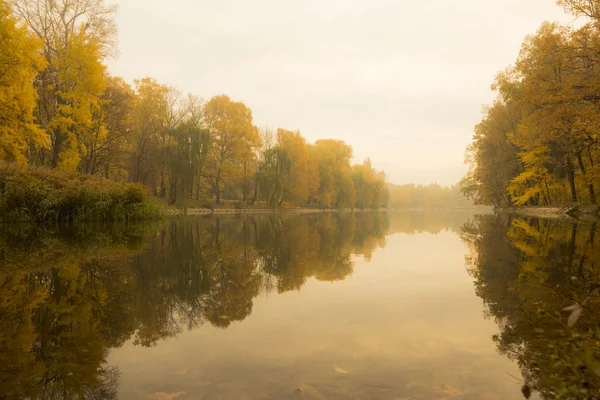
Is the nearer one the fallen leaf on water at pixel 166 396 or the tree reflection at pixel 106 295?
the fallen leaf on water at pixel 166 396

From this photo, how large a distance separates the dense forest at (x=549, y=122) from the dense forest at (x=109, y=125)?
72.8ft

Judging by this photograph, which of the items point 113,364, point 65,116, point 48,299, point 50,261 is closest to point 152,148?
point 65,116

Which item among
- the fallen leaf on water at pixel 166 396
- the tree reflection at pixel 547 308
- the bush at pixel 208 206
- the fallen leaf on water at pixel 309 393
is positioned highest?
the bush at pixel 208 206

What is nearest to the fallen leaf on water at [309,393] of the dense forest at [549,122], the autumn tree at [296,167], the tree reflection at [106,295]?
the tree reflection at [106,295]

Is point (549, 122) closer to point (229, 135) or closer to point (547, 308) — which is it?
point (547, 308)

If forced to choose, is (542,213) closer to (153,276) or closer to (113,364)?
(153,276)

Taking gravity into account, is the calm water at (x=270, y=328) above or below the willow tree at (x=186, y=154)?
below

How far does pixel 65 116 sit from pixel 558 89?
96.1 feet

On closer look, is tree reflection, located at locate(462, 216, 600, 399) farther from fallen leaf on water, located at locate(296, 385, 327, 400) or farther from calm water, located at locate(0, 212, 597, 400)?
fallen leaf on water, located at locate(296, 385, 327, 400)

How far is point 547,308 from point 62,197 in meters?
18.8

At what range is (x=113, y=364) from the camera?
3018mm

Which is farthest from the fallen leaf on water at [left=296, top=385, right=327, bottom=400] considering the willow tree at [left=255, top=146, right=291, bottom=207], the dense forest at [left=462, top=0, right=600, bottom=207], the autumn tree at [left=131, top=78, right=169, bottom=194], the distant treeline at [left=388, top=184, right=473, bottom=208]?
the distant treeline at [left=388, top=184, right=473, bottom=208]

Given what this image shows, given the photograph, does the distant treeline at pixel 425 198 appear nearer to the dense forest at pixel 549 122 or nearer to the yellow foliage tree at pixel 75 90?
the dense forest at pixel 549 122

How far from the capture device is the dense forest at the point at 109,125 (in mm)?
19031
